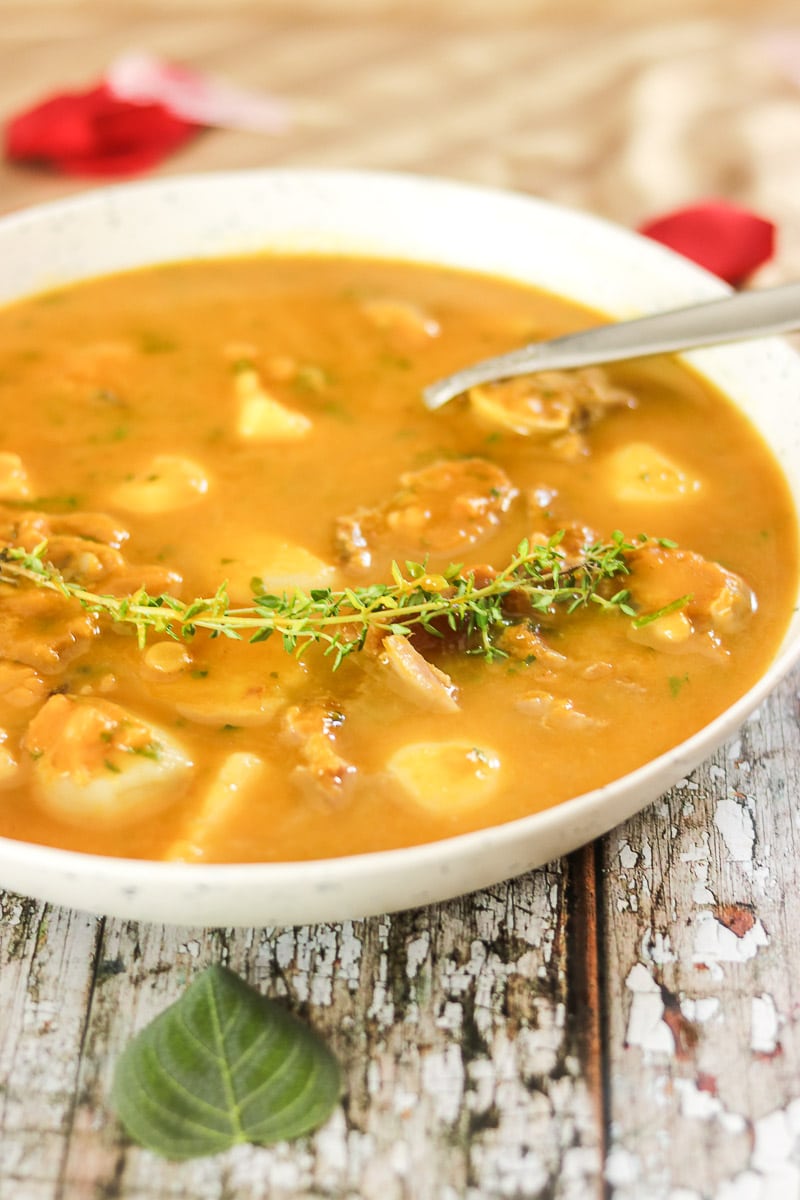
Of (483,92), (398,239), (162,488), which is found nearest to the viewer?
(162,488)

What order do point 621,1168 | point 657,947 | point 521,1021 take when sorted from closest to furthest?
point 621,1168, point 521,1021, point 657,947

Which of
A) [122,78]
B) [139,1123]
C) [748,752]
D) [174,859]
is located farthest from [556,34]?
[139,1123]

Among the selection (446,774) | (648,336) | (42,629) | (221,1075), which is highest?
(648,336)

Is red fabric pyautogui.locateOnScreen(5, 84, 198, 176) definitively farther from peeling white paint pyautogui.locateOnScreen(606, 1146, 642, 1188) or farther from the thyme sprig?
peeling white paint pyautogui.locateOnScreen(606, 1146, 642, 1188)

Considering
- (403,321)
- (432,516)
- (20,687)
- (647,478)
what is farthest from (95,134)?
(20,687)

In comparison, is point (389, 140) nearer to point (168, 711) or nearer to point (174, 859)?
point (168, 711)

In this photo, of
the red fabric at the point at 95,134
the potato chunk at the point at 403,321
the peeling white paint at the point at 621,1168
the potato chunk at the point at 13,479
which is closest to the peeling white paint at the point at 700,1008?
the peeling white paint at the point at 621,1168

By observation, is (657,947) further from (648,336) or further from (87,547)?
(648,336)
